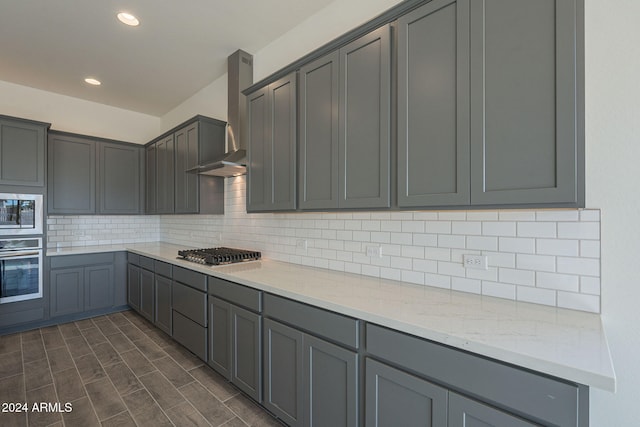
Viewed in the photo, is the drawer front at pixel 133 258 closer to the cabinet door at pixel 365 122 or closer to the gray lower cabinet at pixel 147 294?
the gray lower cabinet at pixel 147 294

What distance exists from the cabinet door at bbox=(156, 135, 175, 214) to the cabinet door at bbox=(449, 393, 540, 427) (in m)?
3.83

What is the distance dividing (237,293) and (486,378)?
5.44ft

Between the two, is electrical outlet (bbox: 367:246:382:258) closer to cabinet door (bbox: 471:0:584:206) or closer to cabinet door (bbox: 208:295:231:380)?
cabinet door (bbox: 471:0:584:206)

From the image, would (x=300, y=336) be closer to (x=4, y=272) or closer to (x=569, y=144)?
(x=569, y=144)

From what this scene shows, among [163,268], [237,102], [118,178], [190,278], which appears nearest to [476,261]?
[190,278]

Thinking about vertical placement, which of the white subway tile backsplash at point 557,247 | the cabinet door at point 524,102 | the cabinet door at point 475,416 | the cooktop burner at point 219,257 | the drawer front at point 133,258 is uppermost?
the cabinet door at point 524,102

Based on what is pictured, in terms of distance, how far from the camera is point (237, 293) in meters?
2.18

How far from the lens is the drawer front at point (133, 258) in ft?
12.7

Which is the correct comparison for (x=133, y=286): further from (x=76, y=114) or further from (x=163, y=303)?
(x=76, y=114)

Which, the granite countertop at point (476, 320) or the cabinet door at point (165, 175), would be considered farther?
the cabinet door at point (165, 175)

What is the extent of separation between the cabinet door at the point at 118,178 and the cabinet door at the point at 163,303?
1.74 meters

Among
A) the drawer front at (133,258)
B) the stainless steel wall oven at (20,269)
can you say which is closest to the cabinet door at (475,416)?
the drawer front at (133,258)

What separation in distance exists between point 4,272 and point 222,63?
3.36 m

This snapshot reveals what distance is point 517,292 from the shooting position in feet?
4.97
